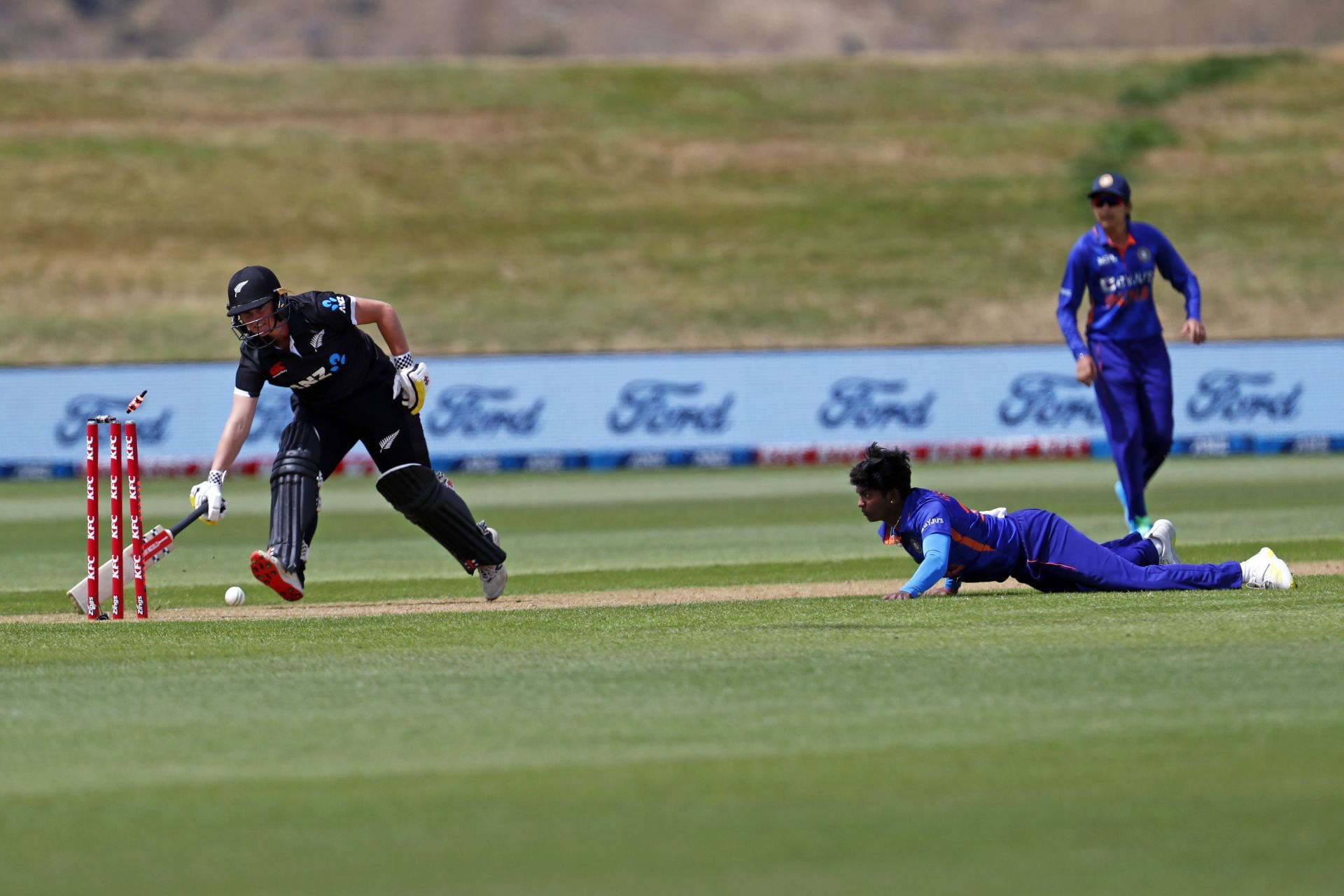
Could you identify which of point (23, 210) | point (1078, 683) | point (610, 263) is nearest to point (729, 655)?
point (1078, 683)

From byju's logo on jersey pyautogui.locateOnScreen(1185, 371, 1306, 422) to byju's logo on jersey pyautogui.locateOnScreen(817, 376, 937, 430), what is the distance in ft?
12.9

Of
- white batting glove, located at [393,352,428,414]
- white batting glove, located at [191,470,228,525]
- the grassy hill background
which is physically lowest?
white batting glove, located at [191,470,228,525]

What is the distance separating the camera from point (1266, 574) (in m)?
9.72

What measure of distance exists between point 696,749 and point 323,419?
5538 mm

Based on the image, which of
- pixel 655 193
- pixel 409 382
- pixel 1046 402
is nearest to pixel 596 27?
pixel 655 193

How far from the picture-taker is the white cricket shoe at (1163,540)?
10281 millimetres

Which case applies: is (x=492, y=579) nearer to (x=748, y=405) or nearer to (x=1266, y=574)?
(x=1266, y=574)

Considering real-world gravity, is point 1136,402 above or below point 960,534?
above

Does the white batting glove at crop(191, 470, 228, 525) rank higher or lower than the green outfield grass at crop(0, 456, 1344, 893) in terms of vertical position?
higher

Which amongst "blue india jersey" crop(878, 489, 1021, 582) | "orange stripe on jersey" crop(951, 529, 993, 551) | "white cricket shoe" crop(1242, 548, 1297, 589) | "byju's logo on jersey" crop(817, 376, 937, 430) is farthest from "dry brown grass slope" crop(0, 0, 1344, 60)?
"orange stripe on jersey" crop(951, 529, 993, 551)

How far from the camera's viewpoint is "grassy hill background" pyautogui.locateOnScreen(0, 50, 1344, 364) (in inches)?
1690

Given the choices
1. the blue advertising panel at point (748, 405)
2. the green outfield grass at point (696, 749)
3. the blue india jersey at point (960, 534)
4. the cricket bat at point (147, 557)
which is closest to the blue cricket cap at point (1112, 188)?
the green outfield grass at point (696, 749)

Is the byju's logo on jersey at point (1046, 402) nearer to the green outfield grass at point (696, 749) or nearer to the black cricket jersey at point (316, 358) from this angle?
the green outfield grass at point (696, 749)

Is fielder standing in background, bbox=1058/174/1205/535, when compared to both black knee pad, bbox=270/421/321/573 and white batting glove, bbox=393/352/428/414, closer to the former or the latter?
white batting glove, bbox=393/352/428/414
